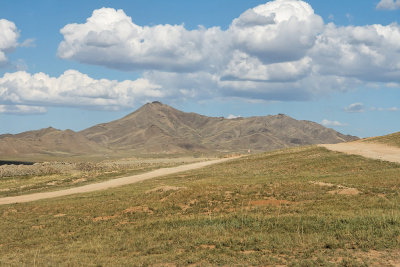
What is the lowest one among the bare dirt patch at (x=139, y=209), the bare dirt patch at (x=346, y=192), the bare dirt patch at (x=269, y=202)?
the bare dirt patch at (x=139, y=209)

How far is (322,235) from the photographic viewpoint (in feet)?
62.1

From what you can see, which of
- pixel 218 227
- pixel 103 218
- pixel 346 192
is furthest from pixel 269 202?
pixel 103 218

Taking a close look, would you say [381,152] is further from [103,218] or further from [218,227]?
[103,218]

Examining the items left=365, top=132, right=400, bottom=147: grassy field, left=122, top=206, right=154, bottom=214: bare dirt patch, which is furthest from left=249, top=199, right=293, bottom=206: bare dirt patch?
left=365, top=132, right=400, bottom=147: grassy field

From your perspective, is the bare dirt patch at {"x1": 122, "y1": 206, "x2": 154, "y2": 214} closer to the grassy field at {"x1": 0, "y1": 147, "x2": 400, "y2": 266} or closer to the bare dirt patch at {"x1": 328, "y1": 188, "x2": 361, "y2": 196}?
the grassy field at {"x1": 0, "y1": 147, "x2": 400, "y2": 266}

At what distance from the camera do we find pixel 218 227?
22.3 m

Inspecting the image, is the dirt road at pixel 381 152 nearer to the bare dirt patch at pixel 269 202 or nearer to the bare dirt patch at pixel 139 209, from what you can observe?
the bare dirt patch at pixel 269 202

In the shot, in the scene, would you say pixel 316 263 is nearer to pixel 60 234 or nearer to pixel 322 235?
pixel 322 235

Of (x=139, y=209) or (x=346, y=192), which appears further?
(x=139, y=209)

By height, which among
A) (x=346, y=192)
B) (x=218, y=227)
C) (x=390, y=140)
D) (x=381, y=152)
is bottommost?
(x=218, y=227)

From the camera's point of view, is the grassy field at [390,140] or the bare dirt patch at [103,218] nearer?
the bare dirt patch at [103,218]

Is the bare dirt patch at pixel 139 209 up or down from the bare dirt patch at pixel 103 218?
up

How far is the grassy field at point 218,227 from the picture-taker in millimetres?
16938

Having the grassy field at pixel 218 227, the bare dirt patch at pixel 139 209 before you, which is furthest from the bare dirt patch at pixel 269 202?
the bare dirt patch at pixel 139 209
